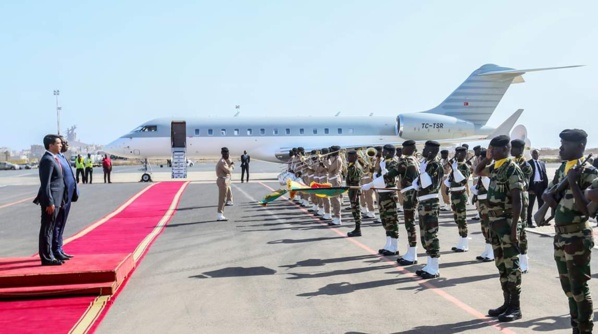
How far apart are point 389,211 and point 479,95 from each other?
104 feet

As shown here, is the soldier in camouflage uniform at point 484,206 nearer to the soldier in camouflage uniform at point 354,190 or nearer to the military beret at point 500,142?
the military beret at point 500,142

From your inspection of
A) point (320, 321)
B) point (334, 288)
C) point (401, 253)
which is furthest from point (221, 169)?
point (320, 321)

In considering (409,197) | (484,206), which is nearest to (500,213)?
(484,206)

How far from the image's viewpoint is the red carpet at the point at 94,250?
6.74m

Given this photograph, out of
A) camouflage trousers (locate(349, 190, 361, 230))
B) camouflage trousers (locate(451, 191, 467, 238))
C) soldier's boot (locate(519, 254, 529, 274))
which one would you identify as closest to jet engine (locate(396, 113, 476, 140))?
camouflage trousers (locate(349, 190, 361, 230))

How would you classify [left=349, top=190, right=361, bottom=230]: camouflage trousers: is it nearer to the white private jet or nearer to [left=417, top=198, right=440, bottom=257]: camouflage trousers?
[left=417, top=198, right=440, bottom=257]: camouflage trousers

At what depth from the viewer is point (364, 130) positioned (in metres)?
39.5

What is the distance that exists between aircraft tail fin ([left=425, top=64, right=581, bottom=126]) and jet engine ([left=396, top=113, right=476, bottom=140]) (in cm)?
96

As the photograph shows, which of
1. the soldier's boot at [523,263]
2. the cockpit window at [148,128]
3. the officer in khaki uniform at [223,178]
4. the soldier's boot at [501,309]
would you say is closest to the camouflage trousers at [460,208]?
the soldier's boot at [523,263]

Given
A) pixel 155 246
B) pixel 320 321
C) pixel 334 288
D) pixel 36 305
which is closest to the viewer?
pixel 320 321

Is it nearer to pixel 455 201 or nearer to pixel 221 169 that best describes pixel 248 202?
pixel 221 169

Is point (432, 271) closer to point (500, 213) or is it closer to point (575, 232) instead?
point (500, 213)

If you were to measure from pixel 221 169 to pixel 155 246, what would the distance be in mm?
5344

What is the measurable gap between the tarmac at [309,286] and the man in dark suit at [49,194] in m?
1.31
